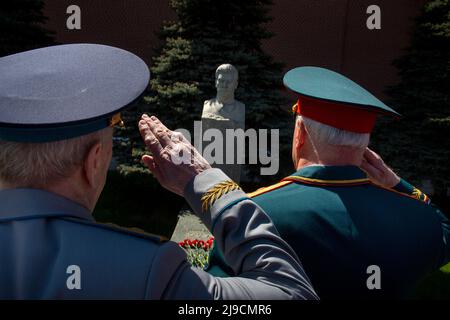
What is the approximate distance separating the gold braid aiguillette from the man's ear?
240 mm

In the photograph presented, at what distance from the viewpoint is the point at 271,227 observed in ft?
3.20

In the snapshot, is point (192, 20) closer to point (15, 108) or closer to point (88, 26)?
point (88, 26)

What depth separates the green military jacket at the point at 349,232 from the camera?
140 cm

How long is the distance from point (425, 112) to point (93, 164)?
8586 millimetres

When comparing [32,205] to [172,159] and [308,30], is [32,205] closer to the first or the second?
[172,159]

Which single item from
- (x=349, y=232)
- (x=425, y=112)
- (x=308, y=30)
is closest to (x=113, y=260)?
(x=349, y=232)

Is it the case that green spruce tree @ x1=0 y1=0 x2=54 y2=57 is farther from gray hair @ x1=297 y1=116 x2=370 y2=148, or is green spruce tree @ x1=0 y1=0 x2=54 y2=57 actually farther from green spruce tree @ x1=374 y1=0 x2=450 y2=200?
gray hair @ x1=297 y1=116 x2=370 y2=148

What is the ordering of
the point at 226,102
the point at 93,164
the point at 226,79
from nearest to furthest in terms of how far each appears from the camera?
the point at 93,164 → the point at 226,79 → the point at 226,102

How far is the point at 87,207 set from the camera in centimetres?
100

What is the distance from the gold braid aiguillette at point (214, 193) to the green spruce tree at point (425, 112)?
779 cm

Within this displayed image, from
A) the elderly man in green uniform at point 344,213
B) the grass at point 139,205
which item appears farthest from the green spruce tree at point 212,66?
the elderly man in green uniform at point 344,213

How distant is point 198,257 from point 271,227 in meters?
3.09

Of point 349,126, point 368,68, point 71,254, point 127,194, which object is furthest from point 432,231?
point 368,68

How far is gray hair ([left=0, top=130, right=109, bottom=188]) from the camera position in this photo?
36.7 inches
